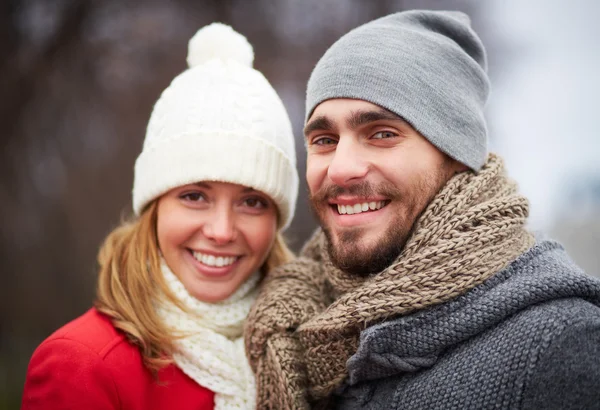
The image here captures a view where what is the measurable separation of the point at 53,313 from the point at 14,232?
2.86 feet

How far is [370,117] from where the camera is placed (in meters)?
1.92

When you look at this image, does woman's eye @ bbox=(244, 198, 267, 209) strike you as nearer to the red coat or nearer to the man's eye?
the man's eye

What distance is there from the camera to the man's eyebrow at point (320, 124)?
6.66 ft

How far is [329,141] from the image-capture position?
6.95 feet

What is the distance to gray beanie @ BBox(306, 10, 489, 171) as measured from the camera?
6.30 feet

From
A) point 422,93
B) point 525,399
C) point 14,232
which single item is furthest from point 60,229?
point 525,399

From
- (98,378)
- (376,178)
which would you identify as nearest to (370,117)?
(376,178)

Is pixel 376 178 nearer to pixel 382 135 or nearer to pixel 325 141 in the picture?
pixel 382 135

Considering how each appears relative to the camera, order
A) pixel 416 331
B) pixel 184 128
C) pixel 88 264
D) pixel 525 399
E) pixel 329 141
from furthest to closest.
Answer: pixel 88 264
pixel 184 128
pixel 329 141
pixel 416 331
pixel 525 399

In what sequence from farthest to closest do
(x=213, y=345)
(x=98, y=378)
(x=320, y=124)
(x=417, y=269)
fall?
(x=213, y=345)
(x=320, y=124)
(x=98, y=378)
(x=417, y=269)

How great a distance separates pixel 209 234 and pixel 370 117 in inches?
→ 32.6

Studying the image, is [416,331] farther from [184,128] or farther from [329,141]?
[184,128]

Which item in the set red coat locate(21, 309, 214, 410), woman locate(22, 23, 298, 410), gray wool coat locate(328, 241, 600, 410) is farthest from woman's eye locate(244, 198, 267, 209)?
gray wool coat locate(328, 241, 600, 410)

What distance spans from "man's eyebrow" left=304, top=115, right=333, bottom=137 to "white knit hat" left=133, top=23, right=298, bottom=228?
0.28 meters
